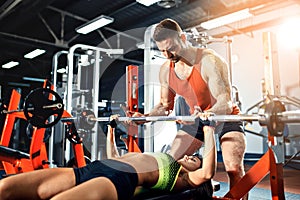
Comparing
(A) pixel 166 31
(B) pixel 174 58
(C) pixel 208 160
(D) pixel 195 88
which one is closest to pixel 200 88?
(D) pixel 195 88

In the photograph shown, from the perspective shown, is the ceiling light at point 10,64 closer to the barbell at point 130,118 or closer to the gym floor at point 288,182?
the barbell at point 130,118

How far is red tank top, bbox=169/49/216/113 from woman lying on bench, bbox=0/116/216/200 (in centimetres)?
42

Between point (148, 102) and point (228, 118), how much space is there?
6.33 ft

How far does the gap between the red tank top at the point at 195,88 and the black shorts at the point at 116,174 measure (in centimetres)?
72

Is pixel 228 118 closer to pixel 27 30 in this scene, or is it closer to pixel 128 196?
pixel 128 196

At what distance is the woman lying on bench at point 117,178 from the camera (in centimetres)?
132

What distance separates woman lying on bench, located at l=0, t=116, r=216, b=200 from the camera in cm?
132

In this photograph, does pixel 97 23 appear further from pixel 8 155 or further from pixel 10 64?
pixel 10 64

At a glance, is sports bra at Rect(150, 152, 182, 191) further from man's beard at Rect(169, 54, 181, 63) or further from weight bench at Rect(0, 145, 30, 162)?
weight bench at Rect(0, 145, 30, 162)

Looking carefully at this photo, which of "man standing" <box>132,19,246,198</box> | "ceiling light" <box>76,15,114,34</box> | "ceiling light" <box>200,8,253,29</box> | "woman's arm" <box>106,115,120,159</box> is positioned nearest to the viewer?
"man standing" <box>132,19,246,198</box>

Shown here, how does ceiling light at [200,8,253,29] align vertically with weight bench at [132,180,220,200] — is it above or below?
above

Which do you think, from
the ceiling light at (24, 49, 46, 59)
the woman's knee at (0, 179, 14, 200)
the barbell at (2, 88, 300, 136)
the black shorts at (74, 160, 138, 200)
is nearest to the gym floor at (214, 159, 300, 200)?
the barbell at (2, 88, 300, 136)

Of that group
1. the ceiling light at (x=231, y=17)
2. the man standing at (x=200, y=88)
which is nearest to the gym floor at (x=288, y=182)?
the man standing at (x=200, y=88)

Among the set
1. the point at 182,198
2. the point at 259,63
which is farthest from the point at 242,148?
the point at 259,63
